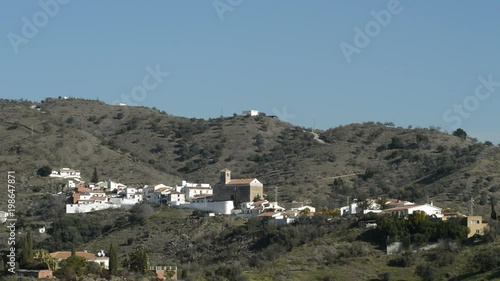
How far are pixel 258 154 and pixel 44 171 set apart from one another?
29033mm

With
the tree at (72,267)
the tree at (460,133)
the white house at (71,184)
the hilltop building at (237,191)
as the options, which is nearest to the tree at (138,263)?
the tree at (72,267)

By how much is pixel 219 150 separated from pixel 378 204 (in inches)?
1646

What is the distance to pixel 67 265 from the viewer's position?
59.4m

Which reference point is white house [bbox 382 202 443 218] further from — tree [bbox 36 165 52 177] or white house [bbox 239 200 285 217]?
tree [bbox 36 165 52 177]

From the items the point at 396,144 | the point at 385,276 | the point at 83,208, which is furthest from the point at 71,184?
the point at 385,276

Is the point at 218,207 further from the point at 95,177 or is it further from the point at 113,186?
the point at 95,177

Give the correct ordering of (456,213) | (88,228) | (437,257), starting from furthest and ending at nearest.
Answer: (88,228) → (456,213) → (437,257)

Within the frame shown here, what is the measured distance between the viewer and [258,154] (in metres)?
Answer: 124

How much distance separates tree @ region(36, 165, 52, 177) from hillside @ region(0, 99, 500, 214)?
2.36ft

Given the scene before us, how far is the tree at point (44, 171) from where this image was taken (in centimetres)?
10218

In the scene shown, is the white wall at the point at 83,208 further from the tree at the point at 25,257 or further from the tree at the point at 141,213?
the tree at the point at 25,257

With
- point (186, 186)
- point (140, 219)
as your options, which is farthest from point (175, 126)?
point (140, 219)

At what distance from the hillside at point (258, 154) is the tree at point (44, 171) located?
0.72 meters

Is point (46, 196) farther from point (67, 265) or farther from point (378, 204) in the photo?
point (67, 265)
